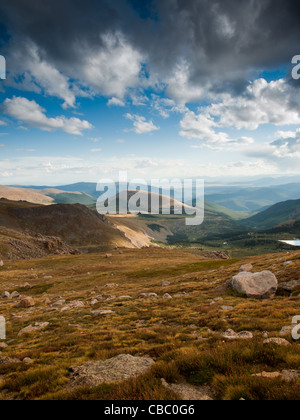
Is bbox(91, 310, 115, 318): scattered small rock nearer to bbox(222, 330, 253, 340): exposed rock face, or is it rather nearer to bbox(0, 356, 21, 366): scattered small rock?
bbox(0, 356, 21, 366): scattered small rock

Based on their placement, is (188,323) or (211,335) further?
(188,323)

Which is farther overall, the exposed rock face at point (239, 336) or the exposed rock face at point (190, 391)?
the exposed rock face at point (239, 336)

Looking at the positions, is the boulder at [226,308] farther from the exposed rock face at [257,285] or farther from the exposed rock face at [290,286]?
the exposed rock face at [290,286]

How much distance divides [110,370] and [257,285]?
18.4m

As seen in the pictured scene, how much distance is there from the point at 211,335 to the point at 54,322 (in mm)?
16335

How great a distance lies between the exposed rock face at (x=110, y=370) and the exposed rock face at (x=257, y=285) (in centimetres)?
1563

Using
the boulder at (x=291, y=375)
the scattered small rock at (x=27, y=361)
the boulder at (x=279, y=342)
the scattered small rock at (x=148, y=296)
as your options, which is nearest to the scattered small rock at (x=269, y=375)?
the boulder at (x=291, y=375)

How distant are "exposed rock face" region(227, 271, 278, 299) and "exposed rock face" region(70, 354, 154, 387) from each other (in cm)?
1563

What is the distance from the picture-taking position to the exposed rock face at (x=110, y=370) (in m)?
8.17

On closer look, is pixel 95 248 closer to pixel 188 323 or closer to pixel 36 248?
pixel 36 248

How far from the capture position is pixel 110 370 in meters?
9.05

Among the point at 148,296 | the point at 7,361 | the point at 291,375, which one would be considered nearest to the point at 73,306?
the point at 148,296

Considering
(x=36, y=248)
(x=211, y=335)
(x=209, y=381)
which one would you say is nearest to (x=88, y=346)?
(x=211, y=335)

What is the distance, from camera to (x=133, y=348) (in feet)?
38.2
